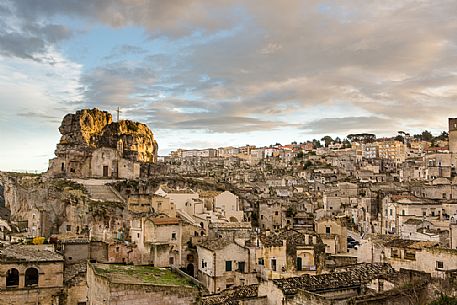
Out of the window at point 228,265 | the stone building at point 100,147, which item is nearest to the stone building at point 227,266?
the window at point 228,265

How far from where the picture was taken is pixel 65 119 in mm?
71312

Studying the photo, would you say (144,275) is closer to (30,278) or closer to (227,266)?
(227,266)

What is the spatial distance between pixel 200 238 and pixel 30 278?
36.8 feet

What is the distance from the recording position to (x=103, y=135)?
75000 millimetres

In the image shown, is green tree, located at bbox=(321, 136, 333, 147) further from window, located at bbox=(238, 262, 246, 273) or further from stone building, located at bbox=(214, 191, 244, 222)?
window, located at bbox=(238, 262, 246, 273)

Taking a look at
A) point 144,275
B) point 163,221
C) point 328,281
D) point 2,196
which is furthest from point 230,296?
point 2,196

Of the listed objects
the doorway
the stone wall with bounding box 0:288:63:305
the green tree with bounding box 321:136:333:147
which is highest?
the green tree with bounding box 321:136:333:147

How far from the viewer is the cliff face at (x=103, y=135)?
69.1 metres

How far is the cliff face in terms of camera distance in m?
69.1

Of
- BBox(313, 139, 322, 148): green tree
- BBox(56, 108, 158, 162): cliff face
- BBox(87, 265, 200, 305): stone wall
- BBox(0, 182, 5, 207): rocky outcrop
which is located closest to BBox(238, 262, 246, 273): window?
BBox(87, 265, 200, 305): stone wall

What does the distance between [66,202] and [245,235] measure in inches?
757

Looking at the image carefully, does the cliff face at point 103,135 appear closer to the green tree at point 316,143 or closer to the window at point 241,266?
the window at point 241,266

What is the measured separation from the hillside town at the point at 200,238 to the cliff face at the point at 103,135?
0.65ft

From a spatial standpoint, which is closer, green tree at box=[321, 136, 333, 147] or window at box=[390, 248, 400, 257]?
window at box=[390, 248, 400, 257]
